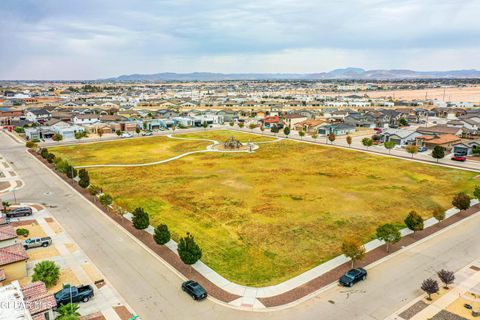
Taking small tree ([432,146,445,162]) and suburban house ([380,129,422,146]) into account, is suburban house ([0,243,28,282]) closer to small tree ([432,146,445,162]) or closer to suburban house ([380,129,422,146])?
small tree ([432,146,445,162])

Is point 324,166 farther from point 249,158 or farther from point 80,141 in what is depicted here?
point 80,141

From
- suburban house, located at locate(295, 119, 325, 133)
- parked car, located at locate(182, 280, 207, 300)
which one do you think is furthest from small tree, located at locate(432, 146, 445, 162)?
parked car, located at locate(182, 280, 207, 300)

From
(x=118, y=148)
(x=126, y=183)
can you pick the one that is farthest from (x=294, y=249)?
(x=118, y=148)

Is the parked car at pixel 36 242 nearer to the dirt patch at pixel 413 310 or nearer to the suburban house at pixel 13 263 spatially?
the suburban house at pixel 13 263

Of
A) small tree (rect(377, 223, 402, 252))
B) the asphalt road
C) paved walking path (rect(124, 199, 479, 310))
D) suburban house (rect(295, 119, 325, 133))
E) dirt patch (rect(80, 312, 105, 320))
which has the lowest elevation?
paved walking path (rect(124, 199, 479, 310))

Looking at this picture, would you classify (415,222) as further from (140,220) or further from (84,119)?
(84,119)

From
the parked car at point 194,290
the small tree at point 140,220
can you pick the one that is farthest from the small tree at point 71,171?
the parked car at point 194,290
